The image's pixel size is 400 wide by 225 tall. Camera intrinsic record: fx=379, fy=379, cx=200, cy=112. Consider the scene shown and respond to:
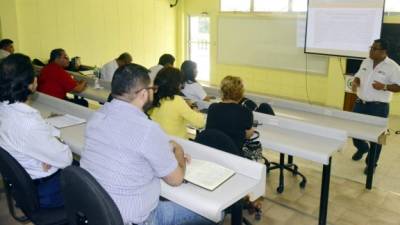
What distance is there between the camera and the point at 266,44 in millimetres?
7629

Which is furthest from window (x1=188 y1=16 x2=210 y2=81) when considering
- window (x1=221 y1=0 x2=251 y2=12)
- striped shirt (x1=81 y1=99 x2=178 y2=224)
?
striped shirt (x1=81 y1=99 x2=178 y2=224)

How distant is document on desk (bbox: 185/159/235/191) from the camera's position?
6.12 feet

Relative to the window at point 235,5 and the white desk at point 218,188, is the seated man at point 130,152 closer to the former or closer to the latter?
the white desk at point 218,188

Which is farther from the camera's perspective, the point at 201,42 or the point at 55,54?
the point at 201,42

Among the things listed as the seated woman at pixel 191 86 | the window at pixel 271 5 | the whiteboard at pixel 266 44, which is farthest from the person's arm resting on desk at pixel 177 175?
the window at pixel 271 5

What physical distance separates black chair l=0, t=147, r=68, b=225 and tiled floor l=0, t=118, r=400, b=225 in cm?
106

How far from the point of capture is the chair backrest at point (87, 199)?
1.51 metres

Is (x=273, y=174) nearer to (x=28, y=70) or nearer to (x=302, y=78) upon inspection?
(x=28, y=70)

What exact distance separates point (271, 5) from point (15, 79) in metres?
6.21

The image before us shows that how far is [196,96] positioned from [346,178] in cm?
173

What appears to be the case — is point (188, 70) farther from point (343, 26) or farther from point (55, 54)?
point (343, 26)

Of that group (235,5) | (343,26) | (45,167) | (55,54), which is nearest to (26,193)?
(45,167)

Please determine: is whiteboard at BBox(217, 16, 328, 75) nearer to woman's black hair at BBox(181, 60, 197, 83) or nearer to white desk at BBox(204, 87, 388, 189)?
white desk at BBox(204, 87, 388, 189)

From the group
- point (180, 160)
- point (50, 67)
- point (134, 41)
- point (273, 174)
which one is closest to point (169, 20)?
point (134, 41)
